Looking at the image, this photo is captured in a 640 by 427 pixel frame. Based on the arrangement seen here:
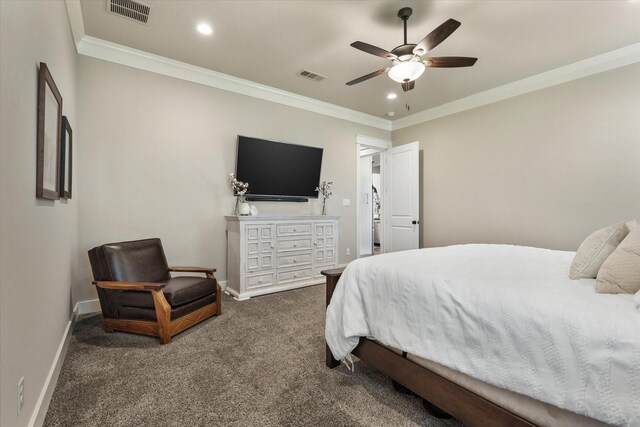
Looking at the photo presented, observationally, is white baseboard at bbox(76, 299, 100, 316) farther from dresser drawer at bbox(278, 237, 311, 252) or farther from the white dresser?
dresser drawer at bbox(278, 237, 311, 252)

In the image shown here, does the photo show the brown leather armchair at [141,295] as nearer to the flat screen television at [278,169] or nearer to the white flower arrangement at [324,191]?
the flat screen television at [278,169]

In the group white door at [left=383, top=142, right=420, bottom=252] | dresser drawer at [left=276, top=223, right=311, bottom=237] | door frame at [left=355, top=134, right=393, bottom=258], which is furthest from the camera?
door frame at [left=355, top=134, right=393, bottom=258]

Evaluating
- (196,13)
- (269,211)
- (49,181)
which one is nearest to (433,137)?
(269,211)

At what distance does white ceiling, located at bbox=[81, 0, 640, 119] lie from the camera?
2580mm

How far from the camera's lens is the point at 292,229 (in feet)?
13.2

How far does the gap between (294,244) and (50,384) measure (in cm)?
269

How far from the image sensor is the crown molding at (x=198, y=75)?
3148 mm

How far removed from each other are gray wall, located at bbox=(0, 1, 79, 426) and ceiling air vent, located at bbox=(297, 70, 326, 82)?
2.40 m

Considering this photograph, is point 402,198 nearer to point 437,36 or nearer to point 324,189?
point 324,189

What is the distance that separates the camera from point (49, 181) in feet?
5.94

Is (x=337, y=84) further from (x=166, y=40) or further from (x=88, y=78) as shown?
(x=88, y=78)

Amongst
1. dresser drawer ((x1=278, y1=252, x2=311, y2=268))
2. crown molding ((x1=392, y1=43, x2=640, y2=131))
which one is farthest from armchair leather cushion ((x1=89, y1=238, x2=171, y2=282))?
crown molding ((x1=392, y1=43, x2=640, y2=131))

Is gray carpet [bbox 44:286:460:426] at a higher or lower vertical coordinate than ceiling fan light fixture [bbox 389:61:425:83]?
lower

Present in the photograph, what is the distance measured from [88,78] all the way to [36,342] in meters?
2.80
